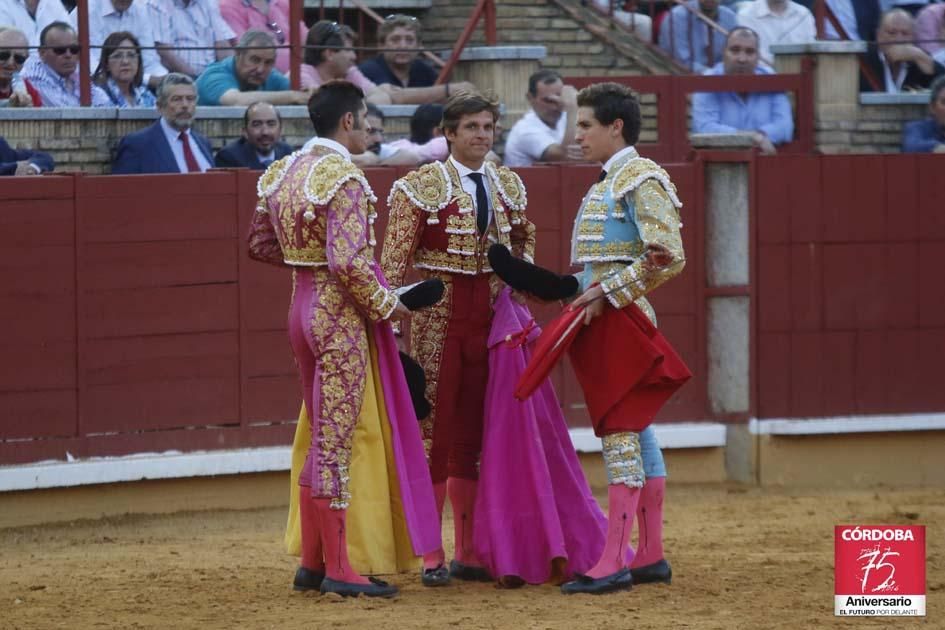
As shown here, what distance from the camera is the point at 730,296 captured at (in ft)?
29.1

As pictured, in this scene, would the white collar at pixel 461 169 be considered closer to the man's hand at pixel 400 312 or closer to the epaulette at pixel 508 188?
the epaulette at pixel 508 188

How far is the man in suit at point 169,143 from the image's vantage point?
Answer: 8469mm

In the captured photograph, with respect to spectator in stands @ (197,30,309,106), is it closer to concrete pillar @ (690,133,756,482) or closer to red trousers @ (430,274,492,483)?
concrete pillar @ (690,133,756,482)

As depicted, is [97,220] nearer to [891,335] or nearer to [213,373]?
[213,373]

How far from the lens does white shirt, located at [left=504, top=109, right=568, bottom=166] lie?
31.2ft

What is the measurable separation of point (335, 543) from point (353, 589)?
167 millimetres

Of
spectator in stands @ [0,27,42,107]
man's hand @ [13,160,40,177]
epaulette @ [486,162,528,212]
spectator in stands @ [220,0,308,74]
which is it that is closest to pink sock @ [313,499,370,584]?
epaulette @ [486,162,528,212]

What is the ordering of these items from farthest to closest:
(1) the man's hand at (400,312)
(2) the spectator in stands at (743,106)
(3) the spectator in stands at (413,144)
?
(2) the spectator in stands at (743,106) < (3) the spectator in stands at (413,144) < (1) the man's hand at (400,312)

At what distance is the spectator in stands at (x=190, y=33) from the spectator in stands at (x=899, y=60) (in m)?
4.08

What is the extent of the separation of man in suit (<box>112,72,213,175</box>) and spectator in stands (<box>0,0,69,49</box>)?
105 centimetres

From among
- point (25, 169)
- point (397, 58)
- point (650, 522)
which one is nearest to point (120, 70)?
point (25, 169)

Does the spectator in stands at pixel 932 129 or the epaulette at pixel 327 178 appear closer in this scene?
the epaulette at pixel 327 178

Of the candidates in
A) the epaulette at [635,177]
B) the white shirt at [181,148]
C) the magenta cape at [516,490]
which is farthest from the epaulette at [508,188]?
the white shirt at [181,148]

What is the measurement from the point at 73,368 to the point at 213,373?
63cm
